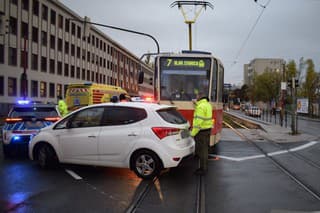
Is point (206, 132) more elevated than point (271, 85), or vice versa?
point (271, 85)

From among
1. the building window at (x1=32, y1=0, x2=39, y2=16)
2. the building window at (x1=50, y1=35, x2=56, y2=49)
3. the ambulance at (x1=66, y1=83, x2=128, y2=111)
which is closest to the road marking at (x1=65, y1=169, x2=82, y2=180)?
the ambulance at (x1=66, y1=83, x2=128, y2=111)

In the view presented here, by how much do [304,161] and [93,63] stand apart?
5478cm

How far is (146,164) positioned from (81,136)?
1696 millimetres

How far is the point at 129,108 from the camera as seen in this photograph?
8.26 m

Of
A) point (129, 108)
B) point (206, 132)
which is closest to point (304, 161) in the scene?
point (206, 132)

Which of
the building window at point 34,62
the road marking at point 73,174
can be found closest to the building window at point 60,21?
the building window at point 34,62

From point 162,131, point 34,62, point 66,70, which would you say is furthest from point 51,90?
point 162,131

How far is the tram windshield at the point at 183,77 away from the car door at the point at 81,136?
3.66m

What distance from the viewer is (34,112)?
11141mm

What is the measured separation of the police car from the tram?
350cm

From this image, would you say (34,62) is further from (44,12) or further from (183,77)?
(183,77)

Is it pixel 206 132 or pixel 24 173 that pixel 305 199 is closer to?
pixel 206 132

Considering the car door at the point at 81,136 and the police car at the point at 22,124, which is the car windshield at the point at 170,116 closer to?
the car door at the point at 81,136

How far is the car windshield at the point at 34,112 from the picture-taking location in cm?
1095
